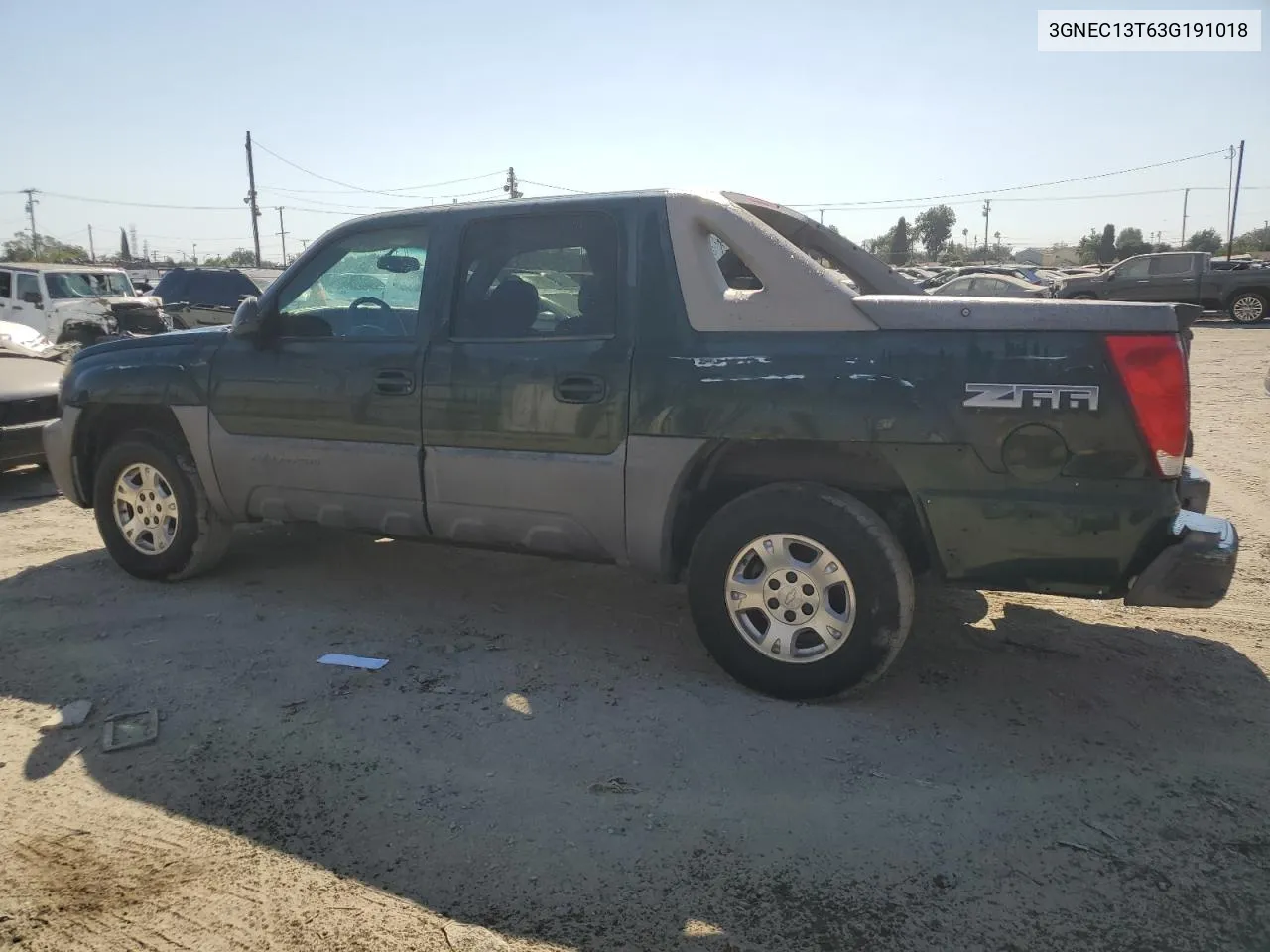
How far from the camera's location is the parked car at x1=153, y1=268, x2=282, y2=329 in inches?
744

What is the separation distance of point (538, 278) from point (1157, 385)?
2.47m

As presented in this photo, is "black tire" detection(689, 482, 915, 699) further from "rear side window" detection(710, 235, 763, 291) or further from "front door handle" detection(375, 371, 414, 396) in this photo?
"front door handle" detection(375, 371, 414, 396)

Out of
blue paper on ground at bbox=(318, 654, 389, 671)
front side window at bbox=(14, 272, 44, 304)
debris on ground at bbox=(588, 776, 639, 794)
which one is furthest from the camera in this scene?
front side window at bbox=(14, 272, 44, 304)

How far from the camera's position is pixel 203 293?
65.0ft

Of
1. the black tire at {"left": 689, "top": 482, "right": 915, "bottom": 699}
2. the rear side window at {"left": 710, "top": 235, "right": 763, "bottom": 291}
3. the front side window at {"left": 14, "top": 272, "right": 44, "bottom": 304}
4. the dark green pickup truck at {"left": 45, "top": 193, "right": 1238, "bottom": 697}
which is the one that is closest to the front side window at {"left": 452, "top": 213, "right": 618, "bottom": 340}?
the dark green pickup truck at {"left": 45, "top": 193, "right": 1238, "bottom": 697}

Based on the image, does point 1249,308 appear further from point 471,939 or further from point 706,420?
point 471,939

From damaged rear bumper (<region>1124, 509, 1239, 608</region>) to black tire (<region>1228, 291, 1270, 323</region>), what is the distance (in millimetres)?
23753

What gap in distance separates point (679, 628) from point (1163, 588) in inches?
82.1

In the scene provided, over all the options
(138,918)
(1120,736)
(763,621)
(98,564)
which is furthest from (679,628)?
(98,564)

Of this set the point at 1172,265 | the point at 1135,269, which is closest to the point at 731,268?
the point at 1135,269

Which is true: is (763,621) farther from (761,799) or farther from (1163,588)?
(1163,588)

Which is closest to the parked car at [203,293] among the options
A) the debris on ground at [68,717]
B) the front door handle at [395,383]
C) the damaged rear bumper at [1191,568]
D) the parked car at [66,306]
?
the parked car at [66,306]

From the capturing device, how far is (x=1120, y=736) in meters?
3.40

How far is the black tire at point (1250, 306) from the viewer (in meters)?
22.7
